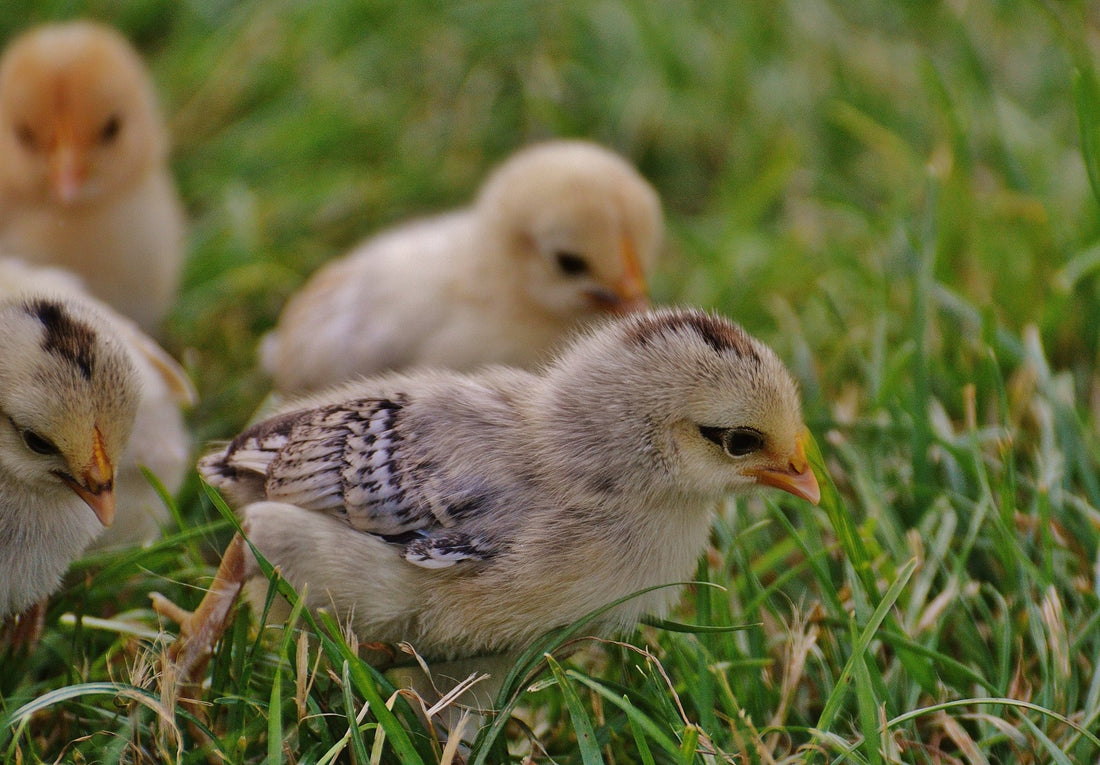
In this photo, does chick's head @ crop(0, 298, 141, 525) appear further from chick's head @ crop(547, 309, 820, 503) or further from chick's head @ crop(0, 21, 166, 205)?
chick's head @ crop(0, 21, 166, 205)

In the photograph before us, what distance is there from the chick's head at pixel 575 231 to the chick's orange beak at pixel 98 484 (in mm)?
1747

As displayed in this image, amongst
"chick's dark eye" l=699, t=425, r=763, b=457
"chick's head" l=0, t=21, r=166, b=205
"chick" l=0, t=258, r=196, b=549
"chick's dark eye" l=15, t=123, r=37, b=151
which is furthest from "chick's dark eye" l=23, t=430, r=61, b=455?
"chick's dark eye" l=15, t=123, r=37, b=151

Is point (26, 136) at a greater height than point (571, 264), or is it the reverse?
point (26, 136)

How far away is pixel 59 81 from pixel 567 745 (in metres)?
2.78

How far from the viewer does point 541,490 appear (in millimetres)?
2439

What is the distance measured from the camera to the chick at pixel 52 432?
242 cm

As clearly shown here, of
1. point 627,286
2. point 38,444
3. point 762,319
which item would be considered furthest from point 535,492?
point 762,319

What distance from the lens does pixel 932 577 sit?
9.87 ft

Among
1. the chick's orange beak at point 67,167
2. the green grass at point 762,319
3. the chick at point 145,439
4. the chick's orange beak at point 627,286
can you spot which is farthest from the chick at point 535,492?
the chick's orange beak at point 67,167

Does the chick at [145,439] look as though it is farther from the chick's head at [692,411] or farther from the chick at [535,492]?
the chick's head at [692,411]

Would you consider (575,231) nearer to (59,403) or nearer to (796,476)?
(796,476)

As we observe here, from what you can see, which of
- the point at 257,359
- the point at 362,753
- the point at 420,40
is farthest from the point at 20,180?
the point at 362,753

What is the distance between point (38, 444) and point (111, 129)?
2.10m

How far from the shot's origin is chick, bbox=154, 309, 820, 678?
2.39 metres
